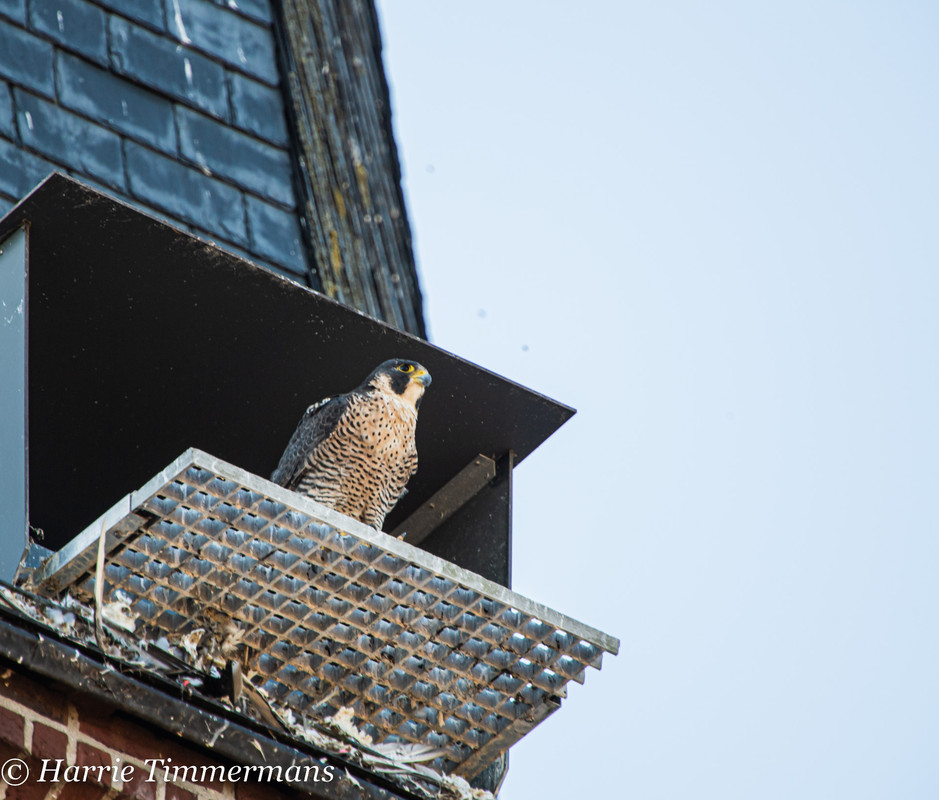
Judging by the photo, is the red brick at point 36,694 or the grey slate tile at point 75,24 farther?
the grey slate tile at point 75,24

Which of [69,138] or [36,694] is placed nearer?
[36,694]

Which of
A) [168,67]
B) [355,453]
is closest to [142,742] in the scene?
[355,453]

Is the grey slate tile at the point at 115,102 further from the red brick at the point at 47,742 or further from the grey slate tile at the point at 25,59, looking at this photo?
the red brick at the point at 47,742

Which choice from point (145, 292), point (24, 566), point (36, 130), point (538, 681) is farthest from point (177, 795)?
point (36, 130)

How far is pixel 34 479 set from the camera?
584 centimetres

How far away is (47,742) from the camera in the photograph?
13.1 feet

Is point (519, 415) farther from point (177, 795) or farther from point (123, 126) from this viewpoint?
point (123, 126)

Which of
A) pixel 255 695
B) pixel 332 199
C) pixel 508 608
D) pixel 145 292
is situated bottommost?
pixel 255 695

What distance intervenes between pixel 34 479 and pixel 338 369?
1.00 metres

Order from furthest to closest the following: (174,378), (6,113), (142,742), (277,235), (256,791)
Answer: (277,235)
(6,113)
(174,378)
(256,791)
(142,742)

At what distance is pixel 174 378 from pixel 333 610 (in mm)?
1216

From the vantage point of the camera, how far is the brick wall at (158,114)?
696 centimetres

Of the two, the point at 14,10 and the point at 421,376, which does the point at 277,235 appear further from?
the point at 421,376

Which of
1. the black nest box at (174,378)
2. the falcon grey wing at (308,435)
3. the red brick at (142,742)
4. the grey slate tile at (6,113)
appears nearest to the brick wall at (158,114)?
the grey slate tile at (6,113)
